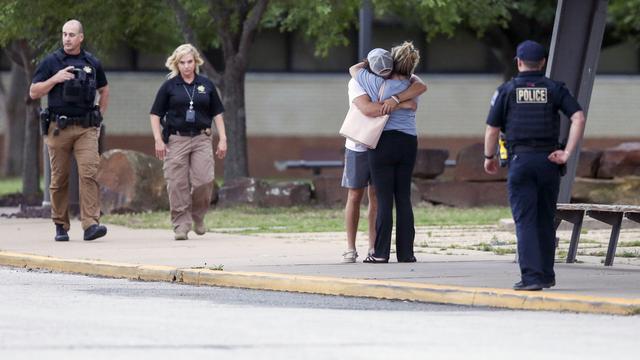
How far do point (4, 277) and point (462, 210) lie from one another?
1100 cm

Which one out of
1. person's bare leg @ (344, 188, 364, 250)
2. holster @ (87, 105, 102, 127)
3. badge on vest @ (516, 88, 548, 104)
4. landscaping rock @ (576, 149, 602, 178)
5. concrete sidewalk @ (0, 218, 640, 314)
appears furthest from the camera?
landscaping rock @ (576, 149, 602, 178)

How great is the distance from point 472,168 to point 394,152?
1064 cm

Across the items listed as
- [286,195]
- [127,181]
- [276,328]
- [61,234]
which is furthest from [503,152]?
[286,195]

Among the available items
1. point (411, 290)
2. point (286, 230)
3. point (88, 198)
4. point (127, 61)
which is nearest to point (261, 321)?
point (411, 290)

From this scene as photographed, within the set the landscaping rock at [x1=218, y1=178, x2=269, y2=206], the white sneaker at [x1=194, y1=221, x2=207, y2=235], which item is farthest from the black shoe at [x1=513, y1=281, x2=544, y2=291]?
the landscaping rock at [x1=218, y1=178, x2=269, y2=206]

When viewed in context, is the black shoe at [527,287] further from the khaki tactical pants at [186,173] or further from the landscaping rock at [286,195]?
the landscaping rock at [286,195]

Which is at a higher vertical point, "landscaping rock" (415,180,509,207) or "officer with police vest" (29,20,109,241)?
"officer with police vest" (29,20,109,241)

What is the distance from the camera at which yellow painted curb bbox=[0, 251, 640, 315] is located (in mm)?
10430

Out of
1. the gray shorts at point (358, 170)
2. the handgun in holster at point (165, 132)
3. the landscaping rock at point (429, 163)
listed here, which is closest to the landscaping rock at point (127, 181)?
the landscaping rock at point (429, 163)

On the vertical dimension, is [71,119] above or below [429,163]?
above

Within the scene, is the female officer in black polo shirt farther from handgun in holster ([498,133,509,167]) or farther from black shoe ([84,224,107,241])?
handgun in holster ([498,133,509,167])

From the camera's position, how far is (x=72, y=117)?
15891 millimetres

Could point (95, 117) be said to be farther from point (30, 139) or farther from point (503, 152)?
point (30, 139)

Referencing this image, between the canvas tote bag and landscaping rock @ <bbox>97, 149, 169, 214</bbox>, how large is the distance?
26.1 feet
